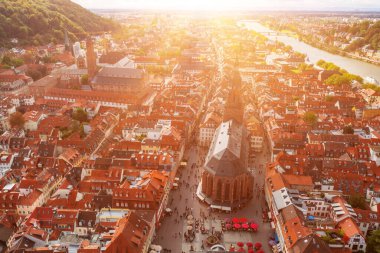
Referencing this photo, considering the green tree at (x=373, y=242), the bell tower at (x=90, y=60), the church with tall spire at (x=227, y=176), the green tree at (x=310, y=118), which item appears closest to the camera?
the green tree at (x=373, y=242)

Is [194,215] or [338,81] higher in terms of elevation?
[338,81]

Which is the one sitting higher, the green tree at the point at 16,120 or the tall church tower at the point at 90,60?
Result: the tall church tower at the point at 90,60

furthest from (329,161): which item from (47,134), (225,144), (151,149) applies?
(47,134)

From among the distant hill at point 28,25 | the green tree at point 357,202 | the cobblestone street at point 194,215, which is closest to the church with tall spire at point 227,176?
the cobblestone street at point 194,215

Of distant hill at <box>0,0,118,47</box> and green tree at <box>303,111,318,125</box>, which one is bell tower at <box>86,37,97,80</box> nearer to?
distant hill at <box>0,0,118,47</box>

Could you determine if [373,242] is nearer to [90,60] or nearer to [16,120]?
[16,120]

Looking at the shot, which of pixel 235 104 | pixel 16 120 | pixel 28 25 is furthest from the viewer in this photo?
pixel 28 25

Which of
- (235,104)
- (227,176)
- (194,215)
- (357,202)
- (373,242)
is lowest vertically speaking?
(194,215)

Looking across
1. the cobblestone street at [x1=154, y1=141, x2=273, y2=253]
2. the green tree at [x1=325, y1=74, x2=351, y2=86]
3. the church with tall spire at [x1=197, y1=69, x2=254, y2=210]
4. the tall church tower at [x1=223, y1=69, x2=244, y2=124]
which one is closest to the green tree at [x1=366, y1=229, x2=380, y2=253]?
the cobblestone street at [x1=154, y1=141, x2=273, y2=253]

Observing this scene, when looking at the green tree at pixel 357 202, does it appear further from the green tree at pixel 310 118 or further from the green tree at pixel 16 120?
the green tree at pixel 16 120

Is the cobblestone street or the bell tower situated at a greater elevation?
the bell tower

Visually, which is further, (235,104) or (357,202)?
(235,104)

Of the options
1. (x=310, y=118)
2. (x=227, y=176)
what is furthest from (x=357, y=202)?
(x=310, y=118)
